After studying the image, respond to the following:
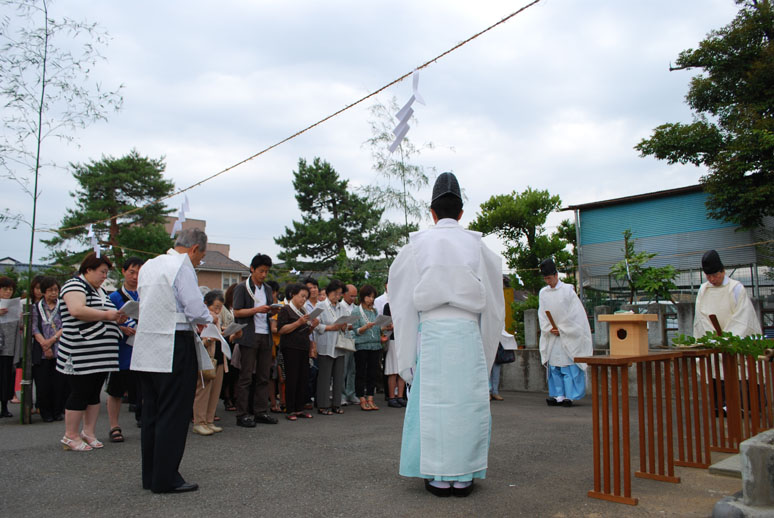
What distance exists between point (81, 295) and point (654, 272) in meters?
9.45

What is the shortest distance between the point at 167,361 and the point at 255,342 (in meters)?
2.96

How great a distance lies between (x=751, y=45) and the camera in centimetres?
2097

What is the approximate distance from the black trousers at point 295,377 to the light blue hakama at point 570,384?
401cm

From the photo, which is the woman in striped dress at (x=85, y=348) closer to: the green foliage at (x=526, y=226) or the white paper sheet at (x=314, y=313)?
the white paper sheet at (x=314, y=313)

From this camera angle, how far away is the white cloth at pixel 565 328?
9039 millimetres

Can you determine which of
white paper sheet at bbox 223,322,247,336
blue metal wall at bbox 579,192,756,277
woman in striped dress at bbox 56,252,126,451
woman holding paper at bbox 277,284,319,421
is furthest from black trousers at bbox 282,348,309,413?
blue metal wall at bbox 579,192,756,277

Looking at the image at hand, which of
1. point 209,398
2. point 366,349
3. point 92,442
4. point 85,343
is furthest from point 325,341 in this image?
point 85,343

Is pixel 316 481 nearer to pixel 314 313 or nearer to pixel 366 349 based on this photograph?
pixel 314 313

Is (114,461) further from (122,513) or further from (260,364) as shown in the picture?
(260,364)

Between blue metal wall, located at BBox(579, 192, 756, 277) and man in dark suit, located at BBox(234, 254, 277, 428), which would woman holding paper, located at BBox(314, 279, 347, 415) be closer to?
man in dark suit, located at BBox(234, 254, 277, 428)

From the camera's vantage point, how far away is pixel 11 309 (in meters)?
8.07

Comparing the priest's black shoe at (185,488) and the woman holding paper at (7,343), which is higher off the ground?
the woman holding paper at (7,343)

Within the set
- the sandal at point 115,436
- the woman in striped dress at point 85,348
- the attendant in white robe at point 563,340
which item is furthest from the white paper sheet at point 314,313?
the attendant in white robe at point 563,340

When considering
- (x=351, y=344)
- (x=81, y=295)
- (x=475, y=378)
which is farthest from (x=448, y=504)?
(x=351, y=344)
